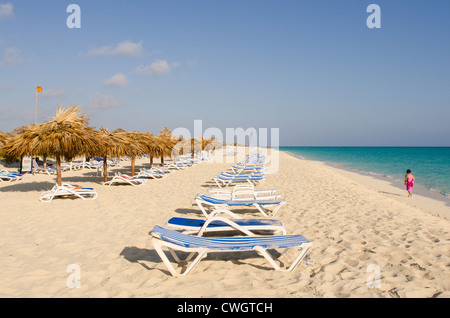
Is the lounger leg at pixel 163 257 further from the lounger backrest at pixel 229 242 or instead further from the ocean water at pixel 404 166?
the ocean water at pixel 404 166

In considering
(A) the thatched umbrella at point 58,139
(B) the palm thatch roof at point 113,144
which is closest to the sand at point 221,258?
(A) the thatched umbrella at point 58,139

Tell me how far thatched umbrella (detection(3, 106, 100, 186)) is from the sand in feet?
6.64

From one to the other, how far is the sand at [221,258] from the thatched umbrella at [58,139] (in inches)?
79.7

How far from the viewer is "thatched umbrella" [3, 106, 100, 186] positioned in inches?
307

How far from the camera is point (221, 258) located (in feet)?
11.4

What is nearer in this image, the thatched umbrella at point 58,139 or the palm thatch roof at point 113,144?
the thatched umbrella at point 58,139

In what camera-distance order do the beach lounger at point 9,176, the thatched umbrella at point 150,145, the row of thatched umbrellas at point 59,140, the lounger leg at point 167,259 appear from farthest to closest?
the thatched umbrella at point 150,145 → the beach lounger at point 9,176 → the row of thatched umbrellas at point 59,140 → the lounger leg at point 167,259

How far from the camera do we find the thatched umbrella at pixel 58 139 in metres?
7.79

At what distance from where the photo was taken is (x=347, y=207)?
253 inches

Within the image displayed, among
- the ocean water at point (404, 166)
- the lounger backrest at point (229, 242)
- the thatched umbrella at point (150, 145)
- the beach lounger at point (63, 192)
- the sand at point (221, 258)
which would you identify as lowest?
the ocean water at point (404, 166)

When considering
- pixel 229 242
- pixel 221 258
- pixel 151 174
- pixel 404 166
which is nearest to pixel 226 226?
pixel 221 258

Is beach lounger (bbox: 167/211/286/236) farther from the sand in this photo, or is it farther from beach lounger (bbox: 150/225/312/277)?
beach lounger (bbox: 150/225/312/277)

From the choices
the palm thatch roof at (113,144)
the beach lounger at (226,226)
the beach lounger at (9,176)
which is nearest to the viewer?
the beach lounger at (226,226)

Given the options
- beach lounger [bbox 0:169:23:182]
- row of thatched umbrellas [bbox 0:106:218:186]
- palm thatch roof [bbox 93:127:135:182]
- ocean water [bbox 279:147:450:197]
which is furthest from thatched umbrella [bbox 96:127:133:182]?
ocean water [bbox 279:147:450:197]
